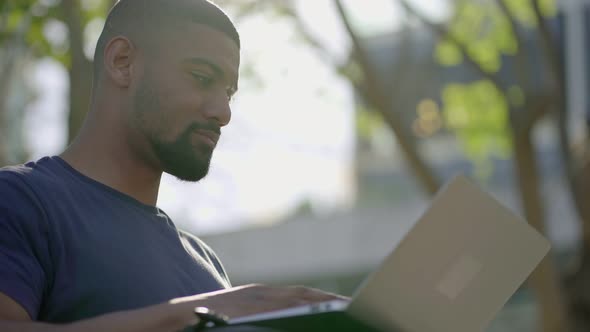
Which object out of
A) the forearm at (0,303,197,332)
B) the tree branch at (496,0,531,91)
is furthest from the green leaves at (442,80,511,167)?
the forearm at (0,303,197,332)

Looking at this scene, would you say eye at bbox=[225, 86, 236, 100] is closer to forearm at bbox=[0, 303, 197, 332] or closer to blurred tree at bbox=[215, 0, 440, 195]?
forearm at bbox=[0, 303, 197, 332]

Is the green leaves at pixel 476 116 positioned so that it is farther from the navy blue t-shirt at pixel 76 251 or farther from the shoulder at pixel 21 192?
the shoulder at pixel 21 192

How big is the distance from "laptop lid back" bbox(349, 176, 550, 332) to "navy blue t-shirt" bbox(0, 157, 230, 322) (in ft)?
1.73

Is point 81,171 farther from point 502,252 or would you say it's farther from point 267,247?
point 267,247

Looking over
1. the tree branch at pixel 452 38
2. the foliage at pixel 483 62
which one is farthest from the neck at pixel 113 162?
the foliage at pixel 483 62

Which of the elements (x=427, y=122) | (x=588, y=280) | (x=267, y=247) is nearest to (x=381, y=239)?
(x=267, y=247)

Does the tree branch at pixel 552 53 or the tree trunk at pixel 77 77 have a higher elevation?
the tree branch at pixel 552 53

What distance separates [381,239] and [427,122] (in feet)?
38.6

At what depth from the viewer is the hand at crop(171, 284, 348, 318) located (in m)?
2.01

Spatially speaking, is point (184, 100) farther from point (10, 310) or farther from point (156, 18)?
point (10, 310)

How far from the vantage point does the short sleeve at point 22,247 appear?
2.07m

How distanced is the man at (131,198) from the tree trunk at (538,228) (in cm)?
601

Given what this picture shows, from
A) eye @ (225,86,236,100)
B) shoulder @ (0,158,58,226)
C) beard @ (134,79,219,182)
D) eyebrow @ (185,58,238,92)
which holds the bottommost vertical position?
shoulder @ (0,158,58,226)

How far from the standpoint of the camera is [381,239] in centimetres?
2283
